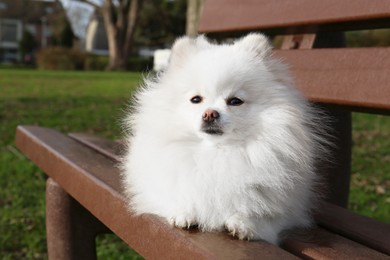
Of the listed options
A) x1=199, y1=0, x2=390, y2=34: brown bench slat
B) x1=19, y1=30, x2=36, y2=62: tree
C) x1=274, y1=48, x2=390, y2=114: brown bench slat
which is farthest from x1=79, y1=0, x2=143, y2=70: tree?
x1=274, y1=48, x2=390, y2=114: brown bench slat

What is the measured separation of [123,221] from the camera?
5.25ft

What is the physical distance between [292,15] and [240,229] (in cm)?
140

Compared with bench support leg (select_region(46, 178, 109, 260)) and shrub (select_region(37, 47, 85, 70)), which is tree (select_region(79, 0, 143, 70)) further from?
bench support leg (select_region(46, 178, 109, 260))

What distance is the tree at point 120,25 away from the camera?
25.5 meters

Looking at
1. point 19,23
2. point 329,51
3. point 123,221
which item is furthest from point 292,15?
point 19,23

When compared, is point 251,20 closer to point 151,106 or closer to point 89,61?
point 151,106

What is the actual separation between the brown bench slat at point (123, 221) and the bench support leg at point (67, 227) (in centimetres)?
14

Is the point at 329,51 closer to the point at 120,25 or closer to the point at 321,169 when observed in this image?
the point at 321,169

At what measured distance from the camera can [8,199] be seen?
3947mm

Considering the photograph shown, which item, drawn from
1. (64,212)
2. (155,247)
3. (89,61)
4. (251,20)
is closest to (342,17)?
(251,20)

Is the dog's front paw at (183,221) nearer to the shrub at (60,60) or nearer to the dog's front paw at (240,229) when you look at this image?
the dog's front paw at (240,229)

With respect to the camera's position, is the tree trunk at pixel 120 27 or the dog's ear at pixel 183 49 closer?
the dog's ear at pixel 183 49

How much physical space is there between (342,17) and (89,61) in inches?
1144

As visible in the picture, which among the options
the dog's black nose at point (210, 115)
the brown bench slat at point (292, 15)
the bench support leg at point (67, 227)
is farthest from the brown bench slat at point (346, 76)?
the bench support leg at point (67, 227)
